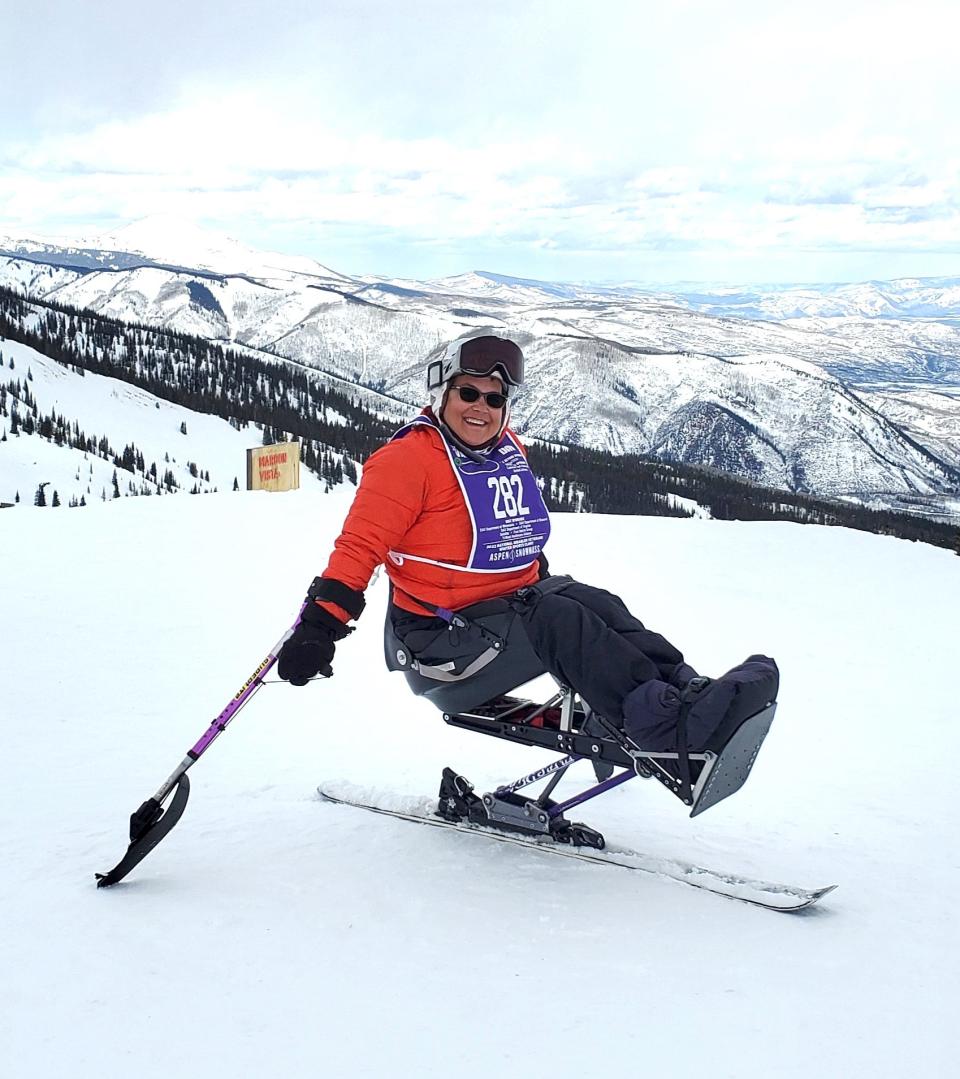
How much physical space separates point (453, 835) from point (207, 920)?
1621mm

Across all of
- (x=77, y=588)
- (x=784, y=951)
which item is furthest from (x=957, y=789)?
(x=77, y=588)

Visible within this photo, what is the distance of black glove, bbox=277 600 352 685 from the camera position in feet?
14.4

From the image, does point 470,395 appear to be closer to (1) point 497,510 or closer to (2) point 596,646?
(1) point 497,510

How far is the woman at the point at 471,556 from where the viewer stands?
4273 millimetres

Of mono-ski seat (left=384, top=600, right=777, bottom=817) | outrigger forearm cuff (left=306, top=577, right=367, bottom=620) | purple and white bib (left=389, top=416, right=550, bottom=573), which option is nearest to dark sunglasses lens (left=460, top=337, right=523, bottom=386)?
purple and white bib (left=389, top=416, right=550, bottom=573)

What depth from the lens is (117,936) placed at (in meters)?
3.78

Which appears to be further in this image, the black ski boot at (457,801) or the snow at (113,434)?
the snow at (113,434)

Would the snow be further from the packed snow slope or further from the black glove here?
the black glove

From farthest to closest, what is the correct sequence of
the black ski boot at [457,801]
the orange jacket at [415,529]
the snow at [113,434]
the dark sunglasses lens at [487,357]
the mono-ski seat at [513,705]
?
1. the snow at [113,434]
2. the black ski boot at [457,801]
3. the dark sunglasses lens at [487,357]
4. the orange jacket at [415,529]
5. the mono-ski seat at [513,705]

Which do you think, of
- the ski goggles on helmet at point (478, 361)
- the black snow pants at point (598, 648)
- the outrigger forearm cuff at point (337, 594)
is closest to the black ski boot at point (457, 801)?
the black snow pants at point (598, 648)

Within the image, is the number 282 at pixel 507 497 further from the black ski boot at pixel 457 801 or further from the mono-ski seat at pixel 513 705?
the black ski boot at pixel 457 801

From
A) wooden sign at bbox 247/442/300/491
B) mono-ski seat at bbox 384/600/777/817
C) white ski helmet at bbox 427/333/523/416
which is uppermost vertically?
white ski helmet at bbox 427/333/523/416

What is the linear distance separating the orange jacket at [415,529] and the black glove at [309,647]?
0.24 meters

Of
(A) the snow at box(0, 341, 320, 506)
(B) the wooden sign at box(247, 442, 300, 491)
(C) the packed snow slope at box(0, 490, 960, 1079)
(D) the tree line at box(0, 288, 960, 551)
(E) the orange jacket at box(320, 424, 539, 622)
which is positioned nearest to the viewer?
(C) the packed snow slope at box(0, 490, 960, 1079)
